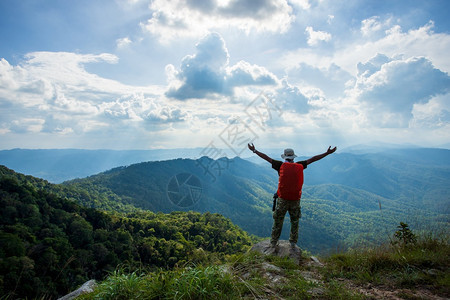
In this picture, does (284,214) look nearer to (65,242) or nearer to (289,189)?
(289,189)

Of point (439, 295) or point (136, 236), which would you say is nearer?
point (439, 295)

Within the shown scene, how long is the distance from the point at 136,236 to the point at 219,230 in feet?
82.9

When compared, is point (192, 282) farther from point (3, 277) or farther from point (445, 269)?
point (3, 277)

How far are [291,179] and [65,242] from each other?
4746 cm

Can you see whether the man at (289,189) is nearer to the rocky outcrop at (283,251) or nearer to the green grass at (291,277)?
the rocky outcrop at (283,251)

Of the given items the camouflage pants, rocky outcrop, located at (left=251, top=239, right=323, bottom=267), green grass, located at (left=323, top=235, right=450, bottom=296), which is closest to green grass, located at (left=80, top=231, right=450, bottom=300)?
green grass, located at (left=323, top=235, right=450, bottom=296)

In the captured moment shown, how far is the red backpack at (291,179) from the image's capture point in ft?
20.6

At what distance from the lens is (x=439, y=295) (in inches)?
148

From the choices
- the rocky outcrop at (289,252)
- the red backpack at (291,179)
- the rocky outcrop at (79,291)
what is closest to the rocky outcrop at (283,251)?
the rocky outcrop at (289,252)

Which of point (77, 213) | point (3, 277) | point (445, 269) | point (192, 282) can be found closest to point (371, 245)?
point (445, 269)

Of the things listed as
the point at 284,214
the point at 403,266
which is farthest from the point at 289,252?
the point at 403,266

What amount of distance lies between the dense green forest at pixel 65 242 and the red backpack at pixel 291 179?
960 inches

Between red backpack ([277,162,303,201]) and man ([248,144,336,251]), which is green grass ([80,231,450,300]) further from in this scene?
red backpack ([277,162,303,201])

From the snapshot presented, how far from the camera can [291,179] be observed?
6.30m
